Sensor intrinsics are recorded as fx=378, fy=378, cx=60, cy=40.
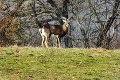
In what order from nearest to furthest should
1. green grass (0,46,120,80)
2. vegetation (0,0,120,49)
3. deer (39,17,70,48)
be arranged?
green grass (0,46,120,80) → deer (39,17,70,48) → vegetation (0,0,120,49)

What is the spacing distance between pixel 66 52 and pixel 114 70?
228cm

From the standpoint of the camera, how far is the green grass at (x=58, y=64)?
8.89m

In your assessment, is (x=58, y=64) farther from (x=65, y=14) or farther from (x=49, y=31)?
(x=65, y=14)

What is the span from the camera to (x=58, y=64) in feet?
33.1

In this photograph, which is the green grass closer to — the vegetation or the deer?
the deer

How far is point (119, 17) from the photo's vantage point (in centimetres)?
2856

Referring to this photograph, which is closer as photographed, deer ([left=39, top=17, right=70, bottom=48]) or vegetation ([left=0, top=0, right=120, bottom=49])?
deer ([left=39, top=17, right=70, bottom=48])

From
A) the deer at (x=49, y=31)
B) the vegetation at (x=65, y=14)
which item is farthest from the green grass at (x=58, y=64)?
the vegetation at (x=65, y=14)

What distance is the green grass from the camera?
29.2 feet

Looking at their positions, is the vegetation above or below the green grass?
below

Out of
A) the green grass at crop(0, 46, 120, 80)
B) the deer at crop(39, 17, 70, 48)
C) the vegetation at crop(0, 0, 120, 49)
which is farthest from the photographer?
the vegetation at crop(0, 0, 120, 49)

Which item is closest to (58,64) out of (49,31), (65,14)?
(49,31)

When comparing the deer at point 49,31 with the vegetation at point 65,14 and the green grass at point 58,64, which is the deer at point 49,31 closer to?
the vegetation at point 65,14

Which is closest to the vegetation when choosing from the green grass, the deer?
the deer
